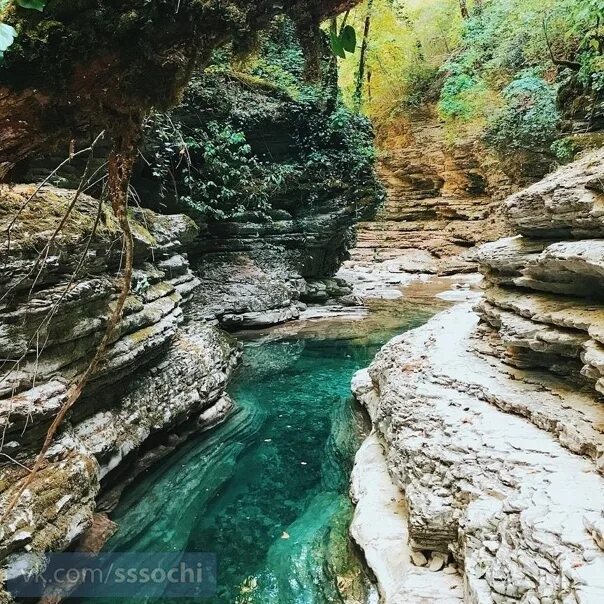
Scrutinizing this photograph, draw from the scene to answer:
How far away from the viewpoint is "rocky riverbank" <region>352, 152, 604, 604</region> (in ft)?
10.9

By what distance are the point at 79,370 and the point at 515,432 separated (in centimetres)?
498

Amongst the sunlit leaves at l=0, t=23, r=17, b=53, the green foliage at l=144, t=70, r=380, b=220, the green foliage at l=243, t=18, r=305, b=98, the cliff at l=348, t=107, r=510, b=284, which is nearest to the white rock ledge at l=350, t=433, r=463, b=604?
the sunlit leaves at l=0, t=23, r=17, b=53

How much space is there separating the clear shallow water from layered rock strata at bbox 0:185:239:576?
0.55 m

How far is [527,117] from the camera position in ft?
68.7

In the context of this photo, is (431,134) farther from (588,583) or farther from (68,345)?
(588,583)

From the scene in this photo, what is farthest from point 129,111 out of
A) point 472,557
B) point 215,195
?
point 215,195

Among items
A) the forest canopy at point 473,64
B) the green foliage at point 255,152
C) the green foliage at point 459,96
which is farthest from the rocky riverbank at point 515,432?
the green foliage at point 459,96

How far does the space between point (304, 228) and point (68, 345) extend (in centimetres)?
1113

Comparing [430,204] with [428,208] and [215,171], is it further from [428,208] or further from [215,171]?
[215,171]

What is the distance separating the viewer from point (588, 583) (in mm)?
2705

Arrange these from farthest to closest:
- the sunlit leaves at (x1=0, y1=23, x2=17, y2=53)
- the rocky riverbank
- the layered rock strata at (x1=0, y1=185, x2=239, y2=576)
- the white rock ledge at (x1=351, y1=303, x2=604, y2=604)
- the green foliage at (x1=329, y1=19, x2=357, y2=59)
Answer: the layered rock strata at (x1=0, y1=185, x2=239, y2=576)
the rocky riverbank
the white rock ledge at (x1=351, y1=303, x2=604, y2=604)
the green foliage at (x1=329, y1=19, x2=357, y2=59)
the sunlit leaves at (x1=0, y1=23, x2=17, y2=53)

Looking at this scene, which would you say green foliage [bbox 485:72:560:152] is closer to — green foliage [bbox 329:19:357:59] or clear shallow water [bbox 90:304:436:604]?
clear shallow water [bbox 90:304:436:604]

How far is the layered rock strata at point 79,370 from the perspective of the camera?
457 cm

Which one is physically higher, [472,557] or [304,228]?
[304,228]
